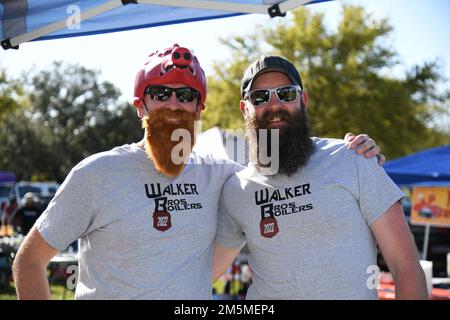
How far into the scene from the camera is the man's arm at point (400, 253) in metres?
2.36

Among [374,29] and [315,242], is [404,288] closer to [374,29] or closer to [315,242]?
[315,242]

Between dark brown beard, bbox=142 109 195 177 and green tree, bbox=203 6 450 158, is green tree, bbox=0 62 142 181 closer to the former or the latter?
green tree, bbox=203 6 450 158

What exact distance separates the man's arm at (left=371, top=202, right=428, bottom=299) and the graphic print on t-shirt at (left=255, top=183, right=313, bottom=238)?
0.34 metres

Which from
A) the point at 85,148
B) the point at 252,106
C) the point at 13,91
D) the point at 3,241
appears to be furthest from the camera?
the point at 85,148

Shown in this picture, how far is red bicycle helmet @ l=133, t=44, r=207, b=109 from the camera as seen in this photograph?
2.62 meters

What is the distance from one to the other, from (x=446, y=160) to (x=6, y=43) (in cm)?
627

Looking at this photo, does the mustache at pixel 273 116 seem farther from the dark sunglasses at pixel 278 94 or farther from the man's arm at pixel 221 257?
the man's arm at pixel 221 257

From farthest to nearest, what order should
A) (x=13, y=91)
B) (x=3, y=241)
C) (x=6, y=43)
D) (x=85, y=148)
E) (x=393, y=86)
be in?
(x=85, y=148)
(x=13, y=91)
(x=393, y=86)
(x=3, y=241)
(x=6, y=43)

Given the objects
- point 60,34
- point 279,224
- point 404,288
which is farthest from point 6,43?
point 404,288

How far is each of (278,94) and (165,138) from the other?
0.62 meters

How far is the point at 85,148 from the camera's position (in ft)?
129

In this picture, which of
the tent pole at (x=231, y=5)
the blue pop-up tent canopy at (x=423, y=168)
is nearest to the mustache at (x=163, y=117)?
the tent pole at (x=231, y=5)

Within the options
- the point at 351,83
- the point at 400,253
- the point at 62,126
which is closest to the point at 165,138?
the point at 400,253

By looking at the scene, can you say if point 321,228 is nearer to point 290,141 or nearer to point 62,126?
point 290,141
